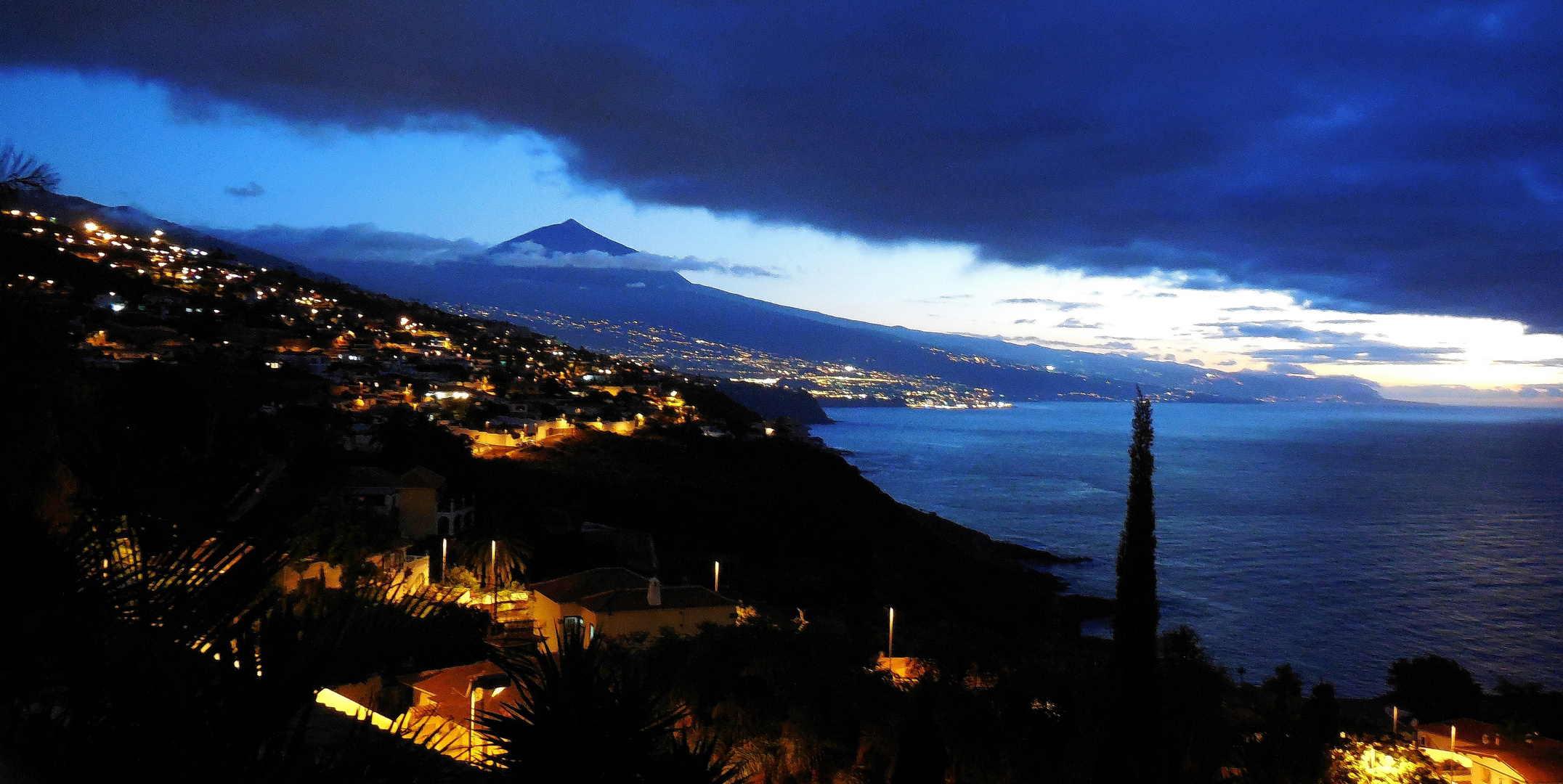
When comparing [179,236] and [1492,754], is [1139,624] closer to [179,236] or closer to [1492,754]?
[1492,754]

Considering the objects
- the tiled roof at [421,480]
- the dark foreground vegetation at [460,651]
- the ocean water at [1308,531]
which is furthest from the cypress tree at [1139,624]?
the tiled roof at [421,480]

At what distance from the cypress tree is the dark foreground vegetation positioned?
0.07 metres

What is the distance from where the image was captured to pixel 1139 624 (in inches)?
351

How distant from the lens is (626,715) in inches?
91.3

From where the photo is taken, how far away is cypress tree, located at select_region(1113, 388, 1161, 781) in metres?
7.93

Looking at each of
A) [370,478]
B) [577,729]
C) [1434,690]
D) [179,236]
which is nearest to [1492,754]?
[1434,690]

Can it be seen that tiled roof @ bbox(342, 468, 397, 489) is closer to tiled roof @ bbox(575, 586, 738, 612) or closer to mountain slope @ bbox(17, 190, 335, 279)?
tiled roof @ bbox(575, 586, 738, 612)

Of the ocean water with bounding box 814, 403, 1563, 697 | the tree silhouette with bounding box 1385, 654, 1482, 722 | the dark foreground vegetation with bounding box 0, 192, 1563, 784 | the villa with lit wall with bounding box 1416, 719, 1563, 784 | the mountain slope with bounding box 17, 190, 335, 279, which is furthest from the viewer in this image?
the mountain slope with bounding box 17, 190, 335, 279

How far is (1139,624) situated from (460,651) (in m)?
6.63

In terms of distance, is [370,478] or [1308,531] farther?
[1308,531]

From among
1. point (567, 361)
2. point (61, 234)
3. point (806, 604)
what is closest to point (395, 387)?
point (61, 234)

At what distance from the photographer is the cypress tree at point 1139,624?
312 inches

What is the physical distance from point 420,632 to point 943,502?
123 feet

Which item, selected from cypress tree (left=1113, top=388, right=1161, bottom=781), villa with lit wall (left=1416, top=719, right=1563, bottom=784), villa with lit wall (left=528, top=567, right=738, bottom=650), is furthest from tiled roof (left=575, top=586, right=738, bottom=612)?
villa with lit wall (left=1416, top=719, right=1563, bottom=784)
